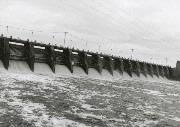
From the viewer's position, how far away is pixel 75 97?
53.3ft

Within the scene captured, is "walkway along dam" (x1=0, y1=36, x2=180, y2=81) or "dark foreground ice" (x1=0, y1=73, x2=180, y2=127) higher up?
"walkway along dam" (x1=0, y1=36, x2=180, y2=81)

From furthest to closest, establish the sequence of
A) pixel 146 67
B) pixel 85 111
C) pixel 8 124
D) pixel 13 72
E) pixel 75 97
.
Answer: pixel 146 67 < pixel 13 72 < pixel 75 97 < pixel 85 111 < pixel 8 124

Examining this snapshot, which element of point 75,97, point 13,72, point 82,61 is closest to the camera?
point 75,97

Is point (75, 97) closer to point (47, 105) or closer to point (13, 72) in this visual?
point (47, 105)

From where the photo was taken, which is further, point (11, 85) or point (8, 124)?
point (11, 85)

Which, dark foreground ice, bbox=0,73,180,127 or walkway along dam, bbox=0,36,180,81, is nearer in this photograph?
dark foreground ice, bbox=0,73,180,127

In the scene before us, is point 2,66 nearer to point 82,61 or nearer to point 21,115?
point 82,61

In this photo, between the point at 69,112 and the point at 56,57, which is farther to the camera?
the point at 56,57

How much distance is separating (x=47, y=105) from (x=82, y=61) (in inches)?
805

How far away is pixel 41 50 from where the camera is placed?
28.7m

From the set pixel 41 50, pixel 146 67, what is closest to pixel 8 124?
pixel 41 50

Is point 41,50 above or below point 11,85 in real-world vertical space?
above

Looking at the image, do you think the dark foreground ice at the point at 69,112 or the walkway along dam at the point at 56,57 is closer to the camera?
the dark foreground ice at the point at 69,112

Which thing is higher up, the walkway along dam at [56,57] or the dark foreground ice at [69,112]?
the walkway along dam at [56,57]
